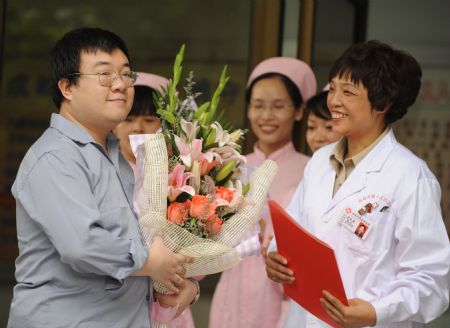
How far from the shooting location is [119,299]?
8.84 feet

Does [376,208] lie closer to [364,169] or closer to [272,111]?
[364,169]

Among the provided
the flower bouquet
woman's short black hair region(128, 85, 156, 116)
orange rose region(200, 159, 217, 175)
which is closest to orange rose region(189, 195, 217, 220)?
the flower bouquet

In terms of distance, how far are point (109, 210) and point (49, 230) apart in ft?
0.62

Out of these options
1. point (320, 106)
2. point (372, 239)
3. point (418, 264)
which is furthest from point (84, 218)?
point (320, 106)

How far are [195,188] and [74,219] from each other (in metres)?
0.41

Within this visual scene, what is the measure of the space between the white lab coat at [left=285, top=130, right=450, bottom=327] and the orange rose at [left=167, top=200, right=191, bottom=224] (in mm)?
546

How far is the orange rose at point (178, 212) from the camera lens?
8.82 feet

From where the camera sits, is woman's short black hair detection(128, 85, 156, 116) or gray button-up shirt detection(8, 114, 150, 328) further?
woman's short black hair detection(128, 85, 156, 116)

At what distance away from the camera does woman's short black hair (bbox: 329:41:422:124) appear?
3049 mm

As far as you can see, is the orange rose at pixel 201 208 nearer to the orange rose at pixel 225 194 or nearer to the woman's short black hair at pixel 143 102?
the orange rose at pixel 225 194

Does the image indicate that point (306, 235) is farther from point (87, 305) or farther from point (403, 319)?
point (87, 305)

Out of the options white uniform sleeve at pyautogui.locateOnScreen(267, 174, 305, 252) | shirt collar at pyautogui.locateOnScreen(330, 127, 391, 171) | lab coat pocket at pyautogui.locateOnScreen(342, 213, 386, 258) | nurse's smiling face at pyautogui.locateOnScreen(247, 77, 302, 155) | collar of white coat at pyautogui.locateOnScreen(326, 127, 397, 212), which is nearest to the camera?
lab coat pocket at pyautogui.locateOnScreen(342, 213, 386, 258)

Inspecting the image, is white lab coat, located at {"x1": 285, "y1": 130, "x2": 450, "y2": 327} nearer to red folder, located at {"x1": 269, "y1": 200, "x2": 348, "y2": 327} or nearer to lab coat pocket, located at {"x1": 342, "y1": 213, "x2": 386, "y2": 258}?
lab coat pocket, located at {"x1": 342, "y1": 213, "x2": 386, "y2": 258}

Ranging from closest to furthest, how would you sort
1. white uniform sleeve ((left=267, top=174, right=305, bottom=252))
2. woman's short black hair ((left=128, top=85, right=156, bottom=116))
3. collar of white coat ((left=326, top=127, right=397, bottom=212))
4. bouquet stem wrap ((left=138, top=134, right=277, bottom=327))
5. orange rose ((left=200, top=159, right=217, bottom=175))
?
bouquet stem wrap ((left=138, top=134, right=277, bottom=327)) → orange rose ((left=200, top=159, right=217, bottom=175)) → collar of white coat ((left=326, top=127, right=397, bottom=212)) → white uniform sleeve ((left=267, top=174, right=305, bottom=252)) → woman's short black hair ((left=128, top=85, right=156, bottom=116))
